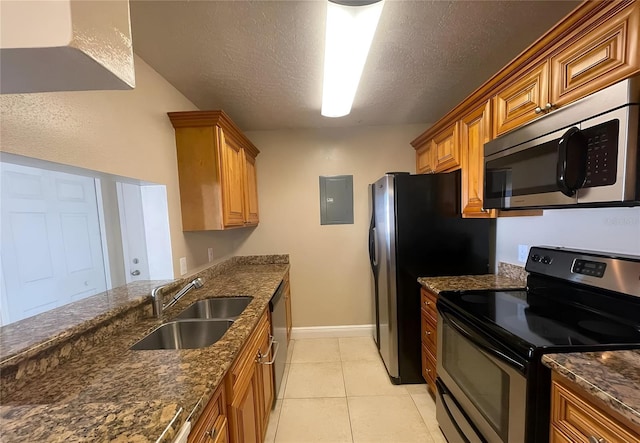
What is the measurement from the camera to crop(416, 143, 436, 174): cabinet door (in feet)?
8.32

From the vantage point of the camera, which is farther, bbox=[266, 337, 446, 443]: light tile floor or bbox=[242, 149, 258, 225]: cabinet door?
bbox=[242, 149, 258, 225]: cabinet door

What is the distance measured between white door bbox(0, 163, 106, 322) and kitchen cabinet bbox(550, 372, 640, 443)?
312cm

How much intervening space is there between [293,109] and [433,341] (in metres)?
2.33

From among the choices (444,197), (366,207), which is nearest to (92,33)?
(444,197)

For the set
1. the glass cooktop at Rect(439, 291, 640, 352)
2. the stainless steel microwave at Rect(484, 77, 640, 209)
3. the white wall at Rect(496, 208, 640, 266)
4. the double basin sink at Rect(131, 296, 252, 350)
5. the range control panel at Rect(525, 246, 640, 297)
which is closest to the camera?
the stainless steel microwave at Rect(484, 77, 640, 209)

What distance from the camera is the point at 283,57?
64.2 inches

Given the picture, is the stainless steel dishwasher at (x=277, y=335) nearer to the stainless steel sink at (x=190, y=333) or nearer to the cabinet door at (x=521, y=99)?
the stainless steel sink at (x=190, y=333)

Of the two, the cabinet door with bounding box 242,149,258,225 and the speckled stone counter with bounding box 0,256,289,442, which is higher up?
the cabinet door with bounding box 242,149,258,225

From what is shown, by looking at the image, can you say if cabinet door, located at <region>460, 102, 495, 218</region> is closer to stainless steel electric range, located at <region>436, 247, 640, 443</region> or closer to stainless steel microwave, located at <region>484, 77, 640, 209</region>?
stainless steel microwave, located at <region>484, 77, 640, 209</region>

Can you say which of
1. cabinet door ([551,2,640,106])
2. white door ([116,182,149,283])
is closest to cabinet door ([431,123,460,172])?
cabinet door ([551,2,640,106])

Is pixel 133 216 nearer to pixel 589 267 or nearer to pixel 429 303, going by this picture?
pixel 429 303

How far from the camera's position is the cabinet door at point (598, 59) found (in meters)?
0.90

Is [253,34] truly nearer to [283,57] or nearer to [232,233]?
[283,57]

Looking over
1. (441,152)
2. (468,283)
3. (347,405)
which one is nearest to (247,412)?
(347,405)
